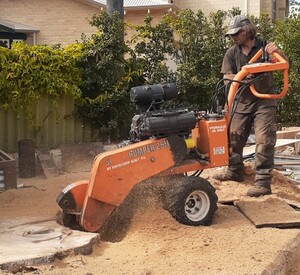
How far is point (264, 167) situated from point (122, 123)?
528 cm

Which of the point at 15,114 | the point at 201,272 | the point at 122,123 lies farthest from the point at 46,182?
the point at 201,272

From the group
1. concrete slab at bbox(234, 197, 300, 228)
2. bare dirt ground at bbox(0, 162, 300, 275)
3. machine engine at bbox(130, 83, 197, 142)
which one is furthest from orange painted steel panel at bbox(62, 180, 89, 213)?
concrete slab at bbox(234, 197, 300, 228)

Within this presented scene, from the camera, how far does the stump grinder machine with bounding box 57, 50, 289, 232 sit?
20.2 feet

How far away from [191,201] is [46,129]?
5873 millimetres

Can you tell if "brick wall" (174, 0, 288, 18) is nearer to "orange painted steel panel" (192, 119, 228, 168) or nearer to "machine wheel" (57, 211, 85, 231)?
"orange painted steel panel" (192, 119, 228, 168)

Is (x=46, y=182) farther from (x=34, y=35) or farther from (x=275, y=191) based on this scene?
(x=34, y=35)

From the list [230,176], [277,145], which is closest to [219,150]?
[230,176]

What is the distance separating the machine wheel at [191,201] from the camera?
6.32m

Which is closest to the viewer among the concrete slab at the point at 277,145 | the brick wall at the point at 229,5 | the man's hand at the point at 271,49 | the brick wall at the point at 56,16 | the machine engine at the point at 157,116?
the machine engine at the point at 157,116

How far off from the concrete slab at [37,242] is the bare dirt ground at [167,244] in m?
0.07

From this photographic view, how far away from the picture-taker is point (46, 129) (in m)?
11.8

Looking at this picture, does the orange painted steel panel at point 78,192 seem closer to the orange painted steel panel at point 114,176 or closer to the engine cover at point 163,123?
the orange painted steel panel at point 114,176

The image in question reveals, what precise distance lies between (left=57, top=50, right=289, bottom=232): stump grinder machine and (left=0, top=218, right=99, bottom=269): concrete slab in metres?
0.29

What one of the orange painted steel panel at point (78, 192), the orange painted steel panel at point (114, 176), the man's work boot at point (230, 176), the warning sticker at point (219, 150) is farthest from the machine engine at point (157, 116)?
the man's work boot at point (230, 176)
